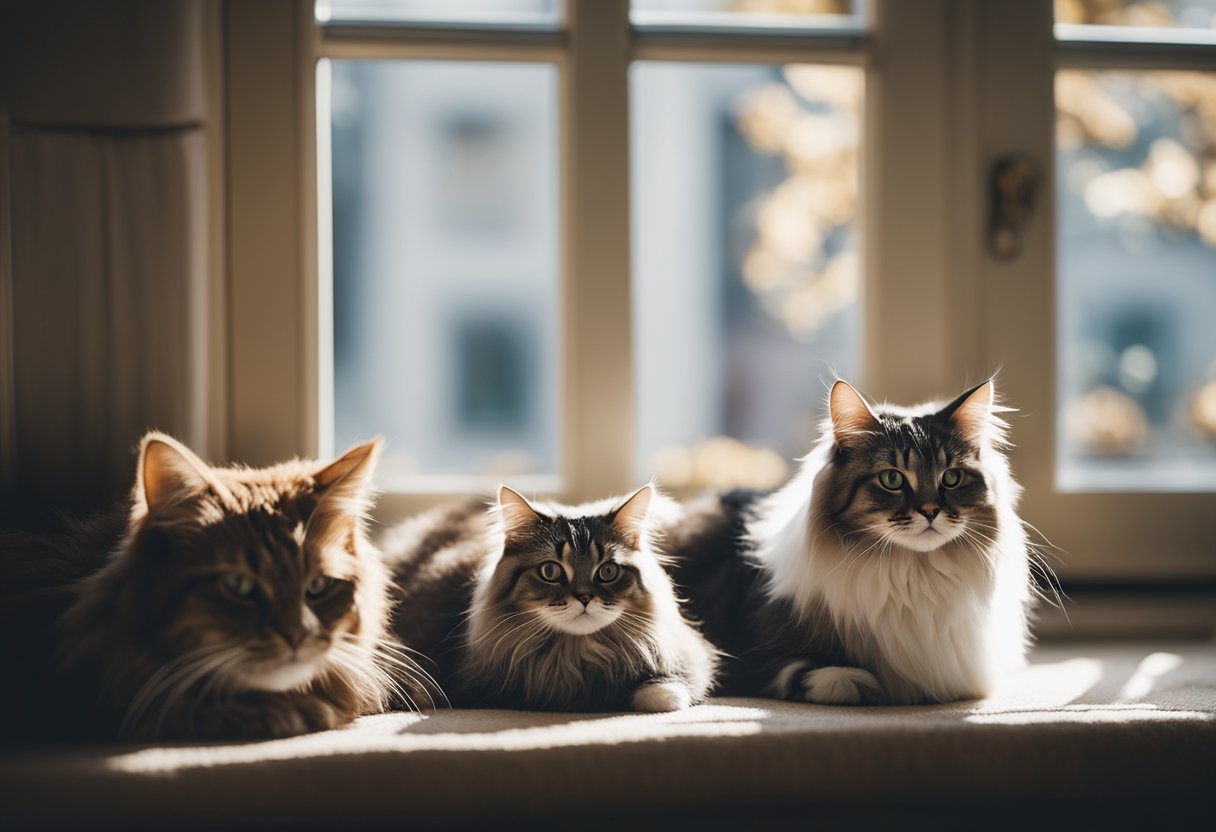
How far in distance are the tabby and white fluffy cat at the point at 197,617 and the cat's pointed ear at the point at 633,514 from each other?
43 cm

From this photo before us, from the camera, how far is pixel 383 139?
4.66m

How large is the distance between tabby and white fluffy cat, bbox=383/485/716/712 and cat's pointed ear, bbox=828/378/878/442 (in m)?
0.33

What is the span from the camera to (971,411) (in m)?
1.45

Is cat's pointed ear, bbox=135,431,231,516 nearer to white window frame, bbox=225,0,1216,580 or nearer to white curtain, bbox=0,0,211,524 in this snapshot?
white curtain, bbox=0,0,211,524

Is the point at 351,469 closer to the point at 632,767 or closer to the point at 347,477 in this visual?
the point at 347,477

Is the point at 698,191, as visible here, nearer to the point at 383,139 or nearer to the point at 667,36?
the point at 383,139

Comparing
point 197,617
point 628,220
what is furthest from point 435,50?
point 197,617

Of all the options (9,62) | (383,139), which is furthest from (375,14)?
(383,139)

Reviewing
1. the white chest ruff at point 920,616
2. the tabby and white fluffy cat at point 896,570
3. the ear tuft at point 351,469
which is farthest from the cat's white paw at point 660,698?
the ear tuft at point 351,469

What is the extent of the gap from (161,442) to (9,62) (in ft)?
2.99

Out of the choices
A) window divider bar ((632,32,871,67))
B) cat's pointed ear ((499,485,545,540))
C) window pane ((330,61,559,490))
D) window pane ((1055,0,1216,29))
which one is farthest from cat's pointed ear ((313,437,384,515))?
window pane ((330,61,559,490))

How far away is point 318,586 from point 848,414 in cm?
86

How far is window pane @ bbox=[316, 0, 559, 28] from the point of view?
5.99 feet

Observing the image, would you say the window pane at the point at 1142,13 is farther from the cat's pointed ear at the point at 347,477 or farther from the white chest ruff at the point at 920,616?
the cat's pointed ear at the point at 347,477
